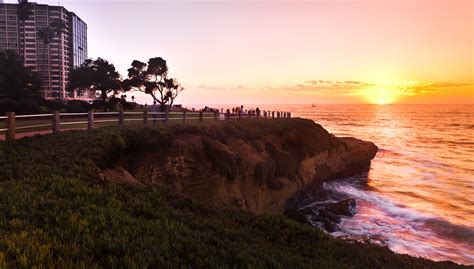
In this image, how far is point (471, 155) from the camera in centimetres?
4584

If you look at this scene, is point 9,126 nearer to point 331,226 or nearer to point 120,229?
point 120,229

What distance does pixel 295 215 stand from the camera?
22797 mm

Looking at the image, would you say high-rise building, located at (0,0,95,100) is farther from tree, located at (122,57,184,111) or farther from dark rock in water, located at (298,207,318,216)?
dark rock in water, located at (298,207,318,216)

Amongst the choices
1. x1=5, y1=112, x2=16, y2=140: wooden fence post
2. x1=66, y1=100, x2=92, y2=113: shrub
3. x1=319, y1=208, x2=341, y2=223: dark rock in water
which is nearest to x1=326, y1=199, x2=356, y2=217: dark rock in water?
x1=319, y1=208, x2=341, y2=223: dark rock in water

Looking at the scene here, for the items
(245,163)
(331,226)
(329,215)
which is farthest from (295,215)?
(245,163)

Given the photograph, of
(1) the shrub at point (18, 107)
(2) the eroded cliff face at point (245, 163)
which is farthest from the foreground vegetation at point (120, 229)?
(1) the shrub at point (18, 107)

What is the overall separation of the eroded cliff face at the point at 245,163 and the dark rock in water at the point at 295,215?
738mm

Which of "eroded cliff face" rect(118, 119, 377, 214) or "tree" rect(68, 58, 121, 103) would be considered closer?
"eroded cliff face" rect(118, 119, 377, 214)

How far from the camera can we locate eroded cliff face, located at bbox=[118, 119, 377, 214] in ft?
52.6

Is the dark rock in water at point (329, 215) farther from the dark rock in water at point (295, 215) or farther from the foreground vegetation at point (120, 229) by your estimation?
the foreground vegetation at point (120, 229)

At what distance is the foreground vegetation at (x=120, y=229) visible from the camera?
17.3ft

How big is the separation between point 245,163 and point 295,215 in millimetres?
5587

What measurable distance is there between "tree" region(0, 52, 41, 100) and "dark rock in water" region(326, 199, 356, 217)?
42.4 m

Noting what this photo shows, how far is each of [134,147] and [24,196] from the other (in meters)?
7.95
